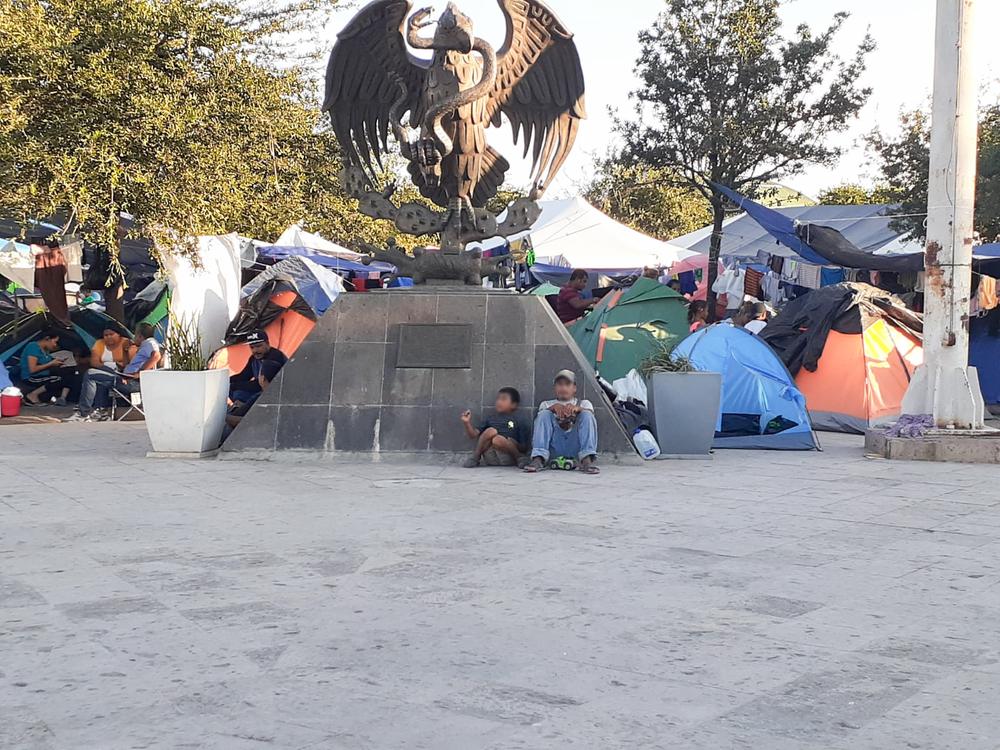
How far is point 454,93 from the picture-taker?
1023 cm

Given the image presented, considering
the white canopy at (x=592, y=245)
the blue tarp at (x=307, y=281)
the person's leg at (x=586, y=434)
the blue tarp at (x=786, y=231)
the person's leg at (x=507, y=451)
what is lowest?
the person's leg at (x=507, y=451)

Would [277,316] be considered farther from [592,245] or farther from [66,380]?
[592,245]

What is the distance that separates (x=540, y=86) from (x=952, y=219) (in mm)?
4248

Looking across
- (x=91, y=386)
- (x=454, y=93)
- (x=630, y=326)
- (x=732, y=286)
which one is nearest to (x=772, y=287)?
(x=732, y=286)

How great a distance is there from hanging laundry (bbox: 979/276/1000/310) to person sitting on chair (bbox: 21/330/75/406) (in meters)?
12.3

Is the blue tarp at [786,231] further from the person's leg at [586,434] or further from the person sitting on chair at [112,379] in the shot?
the person sitting on chair at [112,379]

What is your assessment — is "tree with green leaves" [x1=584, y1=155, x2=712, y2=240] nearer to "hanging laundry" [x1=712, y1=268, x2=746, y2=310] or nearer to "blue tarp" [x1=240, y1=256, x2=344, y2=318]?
"hanging laundry" [x1=712, y1=268, x2=746, y2=310]

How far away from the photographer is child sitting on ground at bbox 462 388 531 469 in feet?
31.6

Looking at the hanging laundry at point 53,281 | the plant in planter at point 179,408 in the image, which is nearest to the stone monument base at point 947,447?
the plant in planter at point 179,408

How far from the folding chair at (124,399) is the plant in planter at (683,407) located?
6.93 metres

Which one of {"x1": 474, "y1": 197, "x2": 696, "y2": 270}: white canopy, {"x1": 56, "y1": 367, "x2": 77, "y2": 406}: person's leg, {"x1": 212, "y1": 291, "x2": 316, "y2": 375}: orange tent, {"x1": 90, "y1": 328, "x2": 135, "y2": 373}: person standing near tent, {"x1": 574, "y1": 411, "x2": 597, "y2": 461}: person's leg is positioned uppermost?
{"x1": 474, "y1": 197, "x2": 696, "y2": 270}: white canopy

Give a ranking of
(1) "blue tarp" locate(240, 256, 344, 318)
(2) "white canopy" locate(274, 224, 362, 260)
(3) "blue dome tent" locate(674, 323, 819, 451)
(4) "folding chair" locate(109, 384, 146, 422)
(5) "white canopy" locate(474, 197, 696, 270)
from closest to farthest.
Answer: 1. (3) "blue dome tent" locate(674, 323, 819, 451)
2. (4) "folding chair" locate(109, 384, 146, 422)
3. (1) "blue tarp" locate(240, 256, 344, 318)
4. (2) "white canopy" locate(274, 224, 362, 260)
5. (5) "white canopy" locate(474, 197, 696, 270)

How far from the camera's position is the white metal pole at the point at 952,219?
10992 mm

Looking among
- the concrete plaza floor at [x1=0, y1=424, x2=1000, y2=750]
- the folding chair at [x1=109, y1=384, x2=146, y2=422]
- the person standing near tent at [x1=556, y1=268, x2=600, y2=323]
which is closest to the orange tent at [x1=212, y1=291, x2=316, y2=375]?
the folding chair at [x1=109, y1=384, x2=146, y2=422]
